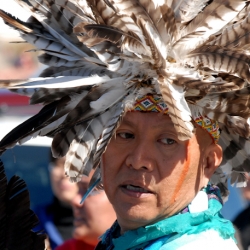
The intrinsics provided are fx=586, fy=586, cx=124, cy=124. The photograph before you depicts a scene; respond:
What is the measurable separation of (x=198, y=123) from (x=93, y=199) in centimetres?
172

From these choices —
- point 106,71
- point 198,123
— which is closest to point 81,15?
point 106,71

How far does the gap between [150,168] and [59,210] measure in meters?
2.17

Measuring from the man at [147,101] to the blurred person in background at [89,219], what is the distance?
139 centimetres

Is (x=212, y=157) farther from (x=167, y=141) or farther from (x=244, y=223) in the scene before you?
(x=244, y=223)

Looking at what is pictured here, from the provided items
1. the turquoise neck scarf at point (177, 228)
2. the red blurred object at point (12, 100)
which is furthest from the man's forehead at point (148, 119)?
the red blurred object at point (12, 100)

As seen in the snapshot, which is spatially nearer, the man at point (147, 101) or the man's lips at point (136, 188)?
the man at point (147, 101)

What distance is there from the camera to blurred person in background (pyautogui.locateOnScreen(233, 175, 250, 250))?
12.3 ft

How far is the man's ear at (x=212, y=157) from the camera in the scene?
219 cm

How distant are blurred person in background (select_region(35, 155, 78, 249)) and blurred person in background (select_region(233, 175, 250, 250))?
1103 mm

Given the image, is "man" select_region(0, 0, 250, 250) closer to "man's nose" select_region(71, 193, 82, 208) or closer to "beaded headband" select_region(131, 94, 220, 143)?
"beaded headband" select_region(131, 94, 220, 143)

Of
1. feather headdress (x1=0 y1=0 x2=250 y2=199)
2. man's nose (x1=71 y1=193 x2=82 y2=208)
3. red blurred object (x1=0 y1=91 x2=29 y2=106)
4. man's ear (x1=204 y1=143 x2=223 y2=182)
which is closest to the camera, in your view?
feather headdress (x1=0 y1=0 x2=250 y2=199)

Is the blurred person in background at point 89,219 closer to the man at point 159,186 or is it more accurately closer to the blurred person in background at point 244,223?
the blurred person in background at point 244,223

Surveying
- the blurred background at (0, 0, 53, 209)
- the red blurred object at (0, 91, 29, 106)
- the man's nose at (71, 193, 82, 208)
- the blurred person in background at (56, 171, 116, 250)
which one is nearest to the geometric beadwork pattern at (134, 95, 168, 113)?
the blurred person in background at (56, 171, 116, 250)

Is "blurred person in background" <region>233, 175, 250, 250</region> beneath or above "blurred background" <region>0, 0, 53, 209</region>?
beneath
